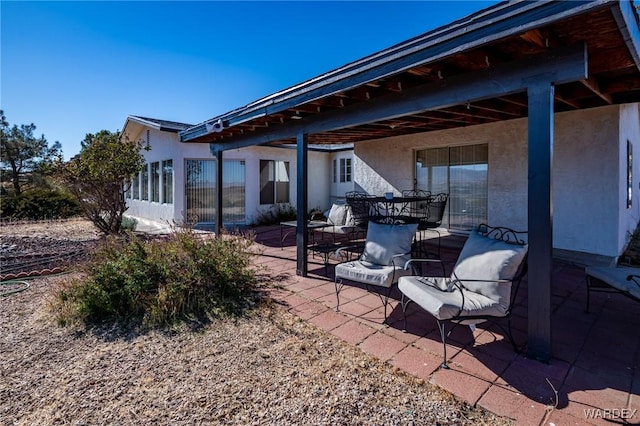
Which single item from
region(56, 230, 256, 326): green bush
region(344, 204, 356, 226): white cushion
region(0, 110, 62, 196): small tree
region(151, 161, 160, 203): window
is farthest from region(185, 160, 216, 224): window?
region(0, 110, 62, 196): small tree

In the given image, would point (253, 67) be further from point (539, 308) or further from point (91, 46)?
point (539, 308)

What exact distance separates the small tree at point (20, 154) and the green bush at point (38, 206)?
3426mm

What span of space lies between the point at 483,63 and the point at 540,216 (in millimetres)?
1457

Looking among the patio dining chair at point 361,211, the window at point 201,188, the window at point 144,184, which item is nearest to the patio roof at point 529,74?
the patio dining chair at point 361,211

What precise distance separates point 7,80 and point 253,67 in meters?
6.93

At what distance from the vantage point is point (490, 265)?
120 inches

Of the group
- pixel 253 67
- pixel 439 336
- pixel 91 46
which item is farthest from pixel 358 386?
pixel 253 67

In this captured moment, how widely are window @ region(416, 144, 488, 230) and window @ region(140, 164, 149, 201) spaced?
1072 cm

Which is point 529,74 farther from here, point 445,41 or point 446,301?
point 446,301

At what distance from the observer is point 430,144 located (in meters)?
7.93

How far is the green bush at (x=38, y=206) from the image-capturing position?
1486cm

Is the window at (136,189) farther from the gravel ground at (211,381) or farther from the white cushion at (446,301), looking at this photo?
the white cushion at (446,301)

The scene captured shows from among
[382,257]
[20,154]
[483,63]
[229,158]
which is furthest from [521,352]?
[20,154]

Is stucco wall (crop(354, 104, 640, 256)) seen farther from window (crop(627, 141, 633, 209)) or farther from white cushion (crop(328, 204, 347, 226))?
white cushion (crop(328, 204, 347, 226))
